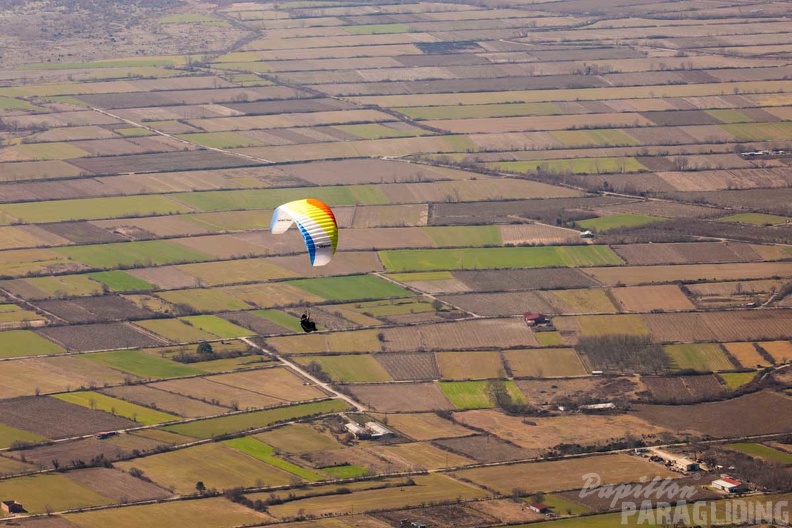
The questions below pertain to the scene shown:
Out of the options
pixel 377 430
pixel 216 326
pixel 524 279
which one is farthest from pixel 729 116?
pixel 377 430

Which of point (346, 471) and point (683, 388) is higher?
point (683, 388)

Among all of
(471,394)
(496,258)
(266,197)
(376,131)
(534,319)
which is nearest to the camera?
(471,394)

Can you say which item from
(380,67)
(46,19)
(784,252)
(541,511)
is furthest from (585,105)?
(541,511)

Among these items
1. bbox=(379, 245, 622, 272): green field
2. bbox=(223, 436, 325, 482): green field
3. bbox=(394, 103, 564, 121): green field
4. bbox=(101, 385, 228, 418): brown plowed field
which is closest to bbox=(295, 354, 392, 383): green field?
bbox=(101, 385, 228, 418): brown plowed field

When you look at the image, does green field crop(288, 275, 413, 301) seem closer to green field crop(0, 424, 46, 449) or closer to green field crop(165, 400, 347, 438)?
green field crop(165, 400, 347, 438)

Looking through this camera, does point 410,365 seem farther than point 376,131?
No

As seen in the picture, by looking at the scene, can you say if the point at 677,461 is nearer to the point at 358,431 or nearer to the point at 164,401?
the point at 358,431

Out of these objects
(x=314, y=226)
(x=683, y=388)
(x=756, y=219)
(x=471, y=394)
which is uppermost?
(x=314, y=226)
